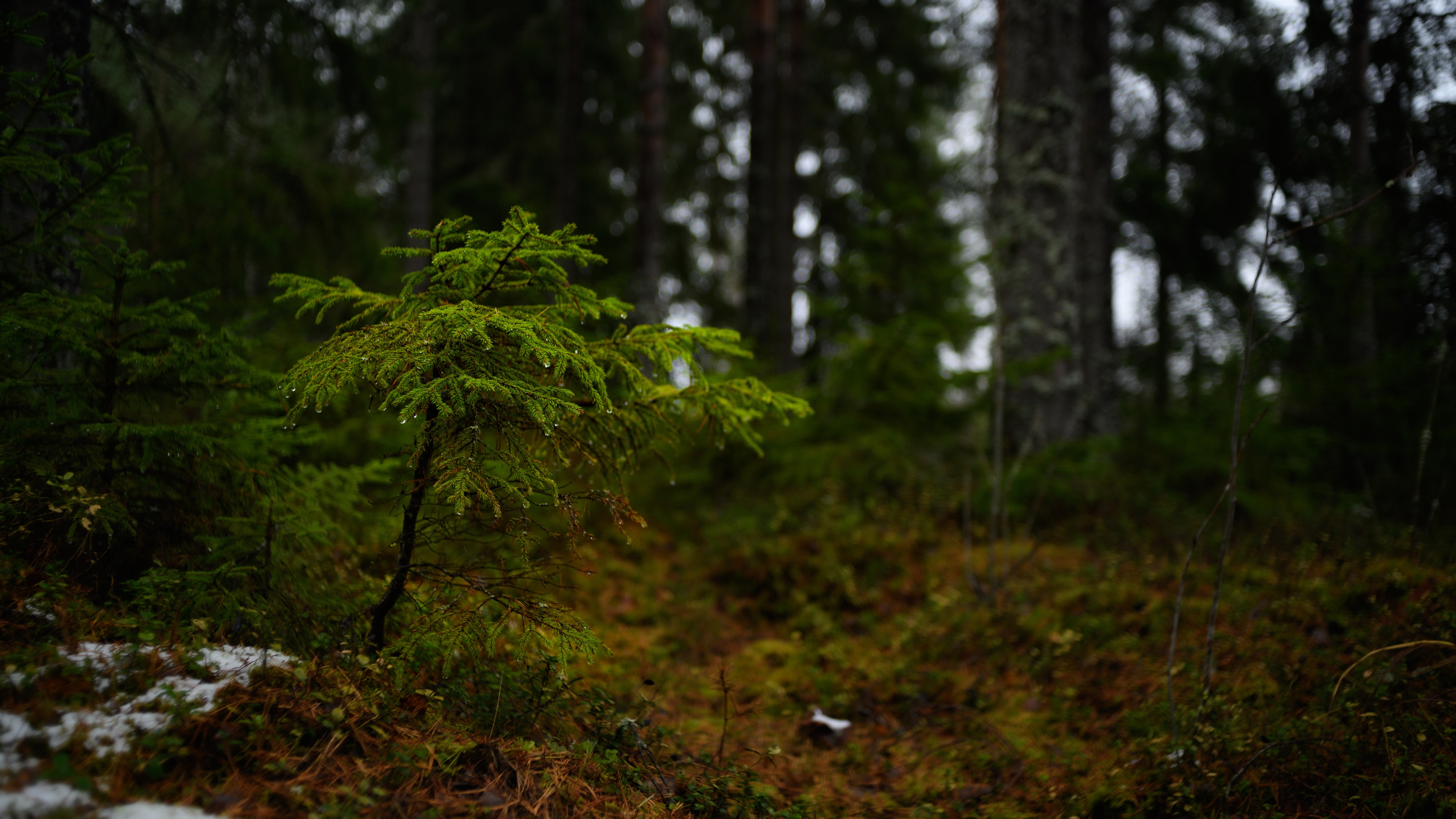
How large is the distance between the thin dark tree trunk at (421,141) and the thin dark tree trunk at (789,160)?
5707mm

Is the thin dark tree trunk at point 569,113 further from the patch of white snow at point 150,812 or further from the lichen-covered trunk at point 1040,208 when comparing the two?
the patch of white snow at point 150,812

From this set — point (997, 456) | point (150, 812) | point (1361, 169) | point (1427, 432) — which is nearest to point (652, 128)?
point (997, 456)

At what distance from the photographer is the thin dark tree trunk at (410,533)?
2.43 m

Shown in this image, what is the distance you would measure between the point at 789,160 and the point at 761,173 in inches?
83.5

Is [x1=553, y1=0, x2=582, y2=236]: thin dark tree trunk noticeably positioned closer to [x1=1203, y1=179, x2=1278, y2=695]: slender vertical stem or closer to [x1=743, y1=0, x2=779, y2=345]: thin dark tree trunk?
[x1=743, y1=0, x2=779, y2=345]: thin dark tree trunk

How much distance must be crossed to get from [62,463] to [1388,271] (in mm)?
8676

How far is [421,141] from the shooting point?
10266mm

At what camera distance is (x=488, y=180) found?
11773 mm

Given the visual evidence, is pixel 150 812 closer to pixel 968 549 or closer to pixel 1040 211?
pixel 968 549

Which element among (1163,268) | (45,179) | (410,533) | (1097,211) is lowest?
(410,533)

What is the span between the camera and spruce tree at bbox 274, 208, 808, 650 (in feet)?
7.39

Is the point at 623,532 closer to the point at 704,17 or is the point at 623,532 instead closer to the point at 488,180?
the point at 488,180

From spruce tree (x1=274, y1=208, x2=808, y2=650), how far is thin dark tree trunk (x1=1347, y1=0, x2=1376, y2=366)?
5.80 m

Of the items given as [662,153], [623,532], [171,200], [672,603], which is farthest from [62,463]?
[662,153]
